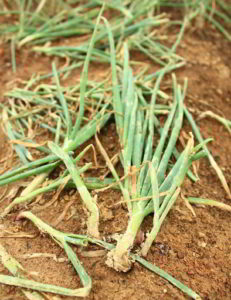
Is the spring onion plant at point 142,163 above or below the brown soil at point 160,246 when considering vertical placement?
above

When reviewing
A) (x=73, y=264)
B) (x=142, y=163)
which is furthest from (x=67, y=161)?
(x=73, y=264)

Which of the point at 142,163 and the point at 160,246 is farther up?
the point at 142,163

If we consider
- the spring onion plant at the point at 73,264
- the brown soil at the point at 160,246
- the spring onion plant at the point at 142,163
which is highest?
the spring onion plant at the point at 142,163

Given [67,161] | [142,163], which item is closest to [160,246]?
[142,163]

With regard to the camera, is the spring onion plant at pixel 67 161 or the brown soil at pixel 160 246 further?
the spring onion plant at pixel 67 161

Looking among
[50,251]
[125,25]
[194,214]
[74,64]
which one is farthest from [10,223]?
[125,25]

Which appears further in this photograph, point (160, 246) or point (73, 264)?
point (160, 246)

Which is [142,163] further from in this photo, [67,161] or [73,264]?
[73,264]

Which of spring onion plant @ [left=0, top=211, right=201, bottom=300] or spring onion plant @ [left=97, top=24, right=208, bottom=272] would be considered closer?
spring onion plant @ [left=0, top=211, right=201, bottom=300]

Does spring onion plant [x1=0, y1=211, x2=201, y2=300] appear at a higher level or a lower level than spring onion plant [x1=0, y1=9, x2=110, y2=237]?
lower

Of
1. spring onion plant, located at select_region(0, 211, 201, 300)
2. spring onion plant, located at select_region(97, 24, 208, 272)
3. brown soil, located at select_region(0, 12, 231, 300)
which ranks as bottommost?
brown soil, located at select_region(0, 12, 231, 300)

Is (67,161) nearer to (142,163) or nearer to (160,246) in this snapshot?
(142,163)

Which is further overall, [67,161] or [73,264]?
[67,161]
